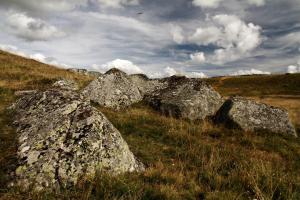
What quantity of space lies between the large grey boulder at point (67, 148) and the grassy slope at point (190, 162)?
0.33m

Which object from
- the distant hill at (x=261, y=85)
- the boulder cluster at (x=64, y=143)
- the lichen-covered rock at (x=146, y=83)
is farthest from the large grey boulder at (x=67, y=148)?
the distant hill at (x=261, y=85)

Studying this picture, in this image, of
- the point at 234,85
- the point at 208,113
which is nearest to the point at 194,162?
the point at 208,113

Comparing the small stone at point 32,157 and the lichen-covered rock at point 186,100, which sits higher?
the lichen-covered rock at point 186,100

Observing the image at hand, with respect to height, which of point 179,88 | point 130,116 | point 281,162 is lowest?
point 281,162

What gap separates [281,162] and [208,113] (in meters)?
7.50

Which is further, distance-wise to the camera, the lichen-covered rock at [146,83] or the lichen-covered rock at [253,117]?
the lichen-covered rock at [146,83]

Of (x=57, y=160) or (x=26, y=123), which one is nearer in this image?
(x=57, y=160)

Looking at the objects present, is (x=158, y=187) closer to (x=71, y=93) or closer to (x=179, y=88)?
(x=71, y=93)

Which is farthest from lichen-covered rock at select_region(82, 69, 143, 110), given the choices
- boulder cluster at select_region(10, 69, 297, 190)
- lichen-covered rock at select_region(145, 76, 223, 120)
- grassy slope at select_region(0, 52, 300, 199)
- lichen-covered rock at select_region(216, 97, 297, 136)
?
boulder cluster at select_region(10, 69, 297, 190)

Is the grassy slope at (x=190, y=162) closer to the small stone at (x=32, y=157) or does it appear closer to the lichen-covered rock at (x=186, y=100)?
the small stone at (x=32, y=157)

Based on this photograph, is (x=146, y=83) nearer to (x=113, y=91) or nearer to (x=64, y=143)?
(x=113, y=91)

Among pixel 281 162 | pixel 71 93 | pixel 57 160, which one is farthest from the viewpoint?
pixel 281 162

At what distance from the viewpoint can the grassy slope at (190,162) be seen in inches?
286

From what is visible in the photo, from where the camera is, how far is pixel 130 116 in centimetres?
1644
